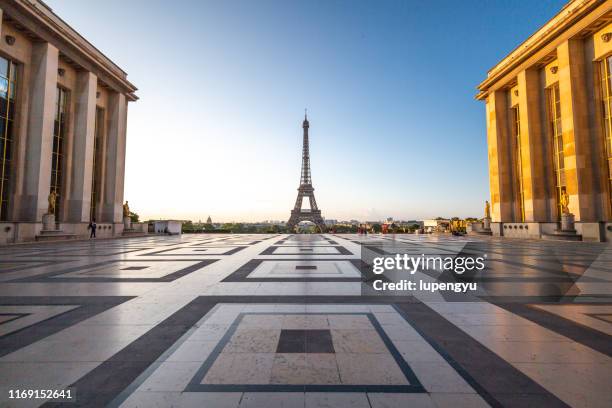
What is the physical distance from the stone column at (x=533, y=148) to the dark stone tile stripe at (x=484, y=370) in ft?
110

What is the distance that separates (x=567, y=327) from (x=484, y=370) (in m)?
2.41

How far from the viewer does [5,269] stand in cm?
973

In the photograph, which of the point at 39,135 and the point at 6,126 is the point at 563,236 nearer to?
the point at 39,135

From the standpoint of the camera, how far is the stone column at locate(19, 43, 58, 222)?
79.1 ft

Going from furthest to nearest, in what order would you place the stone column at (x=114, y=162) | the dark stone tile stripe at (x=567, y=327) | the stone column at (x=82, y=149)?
the stone column at (x=114, y=162) < the stone column at (x=82, y=149) < the dark stone tile stripe at (x=567, y=327)

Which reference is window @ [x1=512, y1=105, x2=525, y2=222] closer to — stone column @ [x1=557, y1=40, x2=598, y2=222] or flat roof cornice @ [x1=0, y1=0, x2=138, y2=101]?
stone column @ [x1=557, y1=40, x2=598, y2=222]

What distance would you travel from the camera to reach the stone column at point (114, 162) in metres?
35.1

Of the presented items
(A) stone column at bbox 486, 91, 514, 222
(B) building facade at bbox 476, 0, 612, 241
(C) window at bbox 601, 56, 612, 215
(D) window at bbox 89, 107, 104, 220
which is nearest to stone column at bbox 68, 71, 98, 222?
(D) window at bbox 89, 107, 104, 220

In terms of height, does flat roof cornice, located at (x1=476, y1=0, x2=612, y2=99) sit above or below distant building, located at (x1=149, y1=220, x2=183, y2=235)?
above

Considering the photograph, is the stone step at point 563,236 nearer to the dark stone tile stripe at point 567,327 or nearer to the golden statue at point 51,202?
the dark stone tile stripe at point 567,327

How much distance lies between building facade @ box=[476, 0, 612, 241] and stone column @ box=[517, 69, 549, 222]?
9 centimetres

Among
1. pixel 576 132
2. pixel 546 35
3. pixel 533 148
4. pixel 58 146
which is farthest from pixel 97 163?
pixel 546 35

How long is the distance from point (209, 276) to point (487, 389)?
24.0 ft

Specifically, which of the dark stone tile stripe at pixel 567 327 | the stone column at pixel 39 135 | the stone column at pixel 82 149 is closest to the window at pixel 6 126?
the stone column at pixel 39 135
